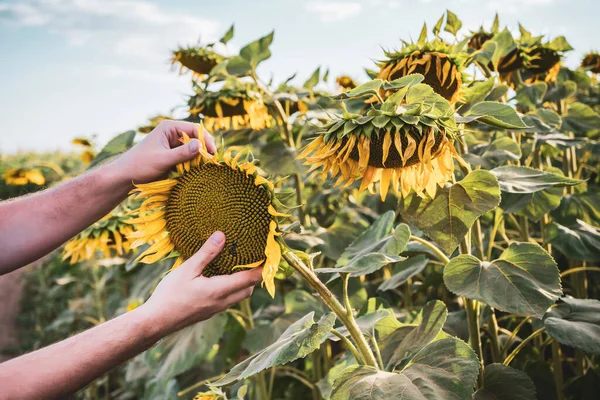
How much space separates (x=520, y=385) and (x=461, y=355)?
0.30m

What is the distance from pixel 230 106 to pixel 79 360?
48.9 inches

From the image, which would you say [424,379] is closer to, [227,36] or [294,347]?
[294,347]

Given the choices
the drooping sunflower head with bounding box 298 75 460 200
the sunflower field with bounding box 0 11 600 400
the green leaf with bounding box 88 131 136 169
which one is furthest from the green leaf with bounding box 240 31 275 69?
the drooping sunflower head with bounding box 298 75 460 200

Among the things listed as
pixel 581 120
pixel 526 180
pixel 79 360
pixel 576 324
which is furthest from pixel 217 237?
pixel 581 120

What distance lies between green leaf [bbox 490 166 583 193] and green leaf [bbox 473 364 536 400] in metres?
0.43

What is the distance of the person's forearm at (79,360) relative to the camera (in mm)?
1084

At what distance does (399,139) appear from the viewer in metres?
1.12

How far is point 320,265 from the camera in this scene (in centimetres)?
220

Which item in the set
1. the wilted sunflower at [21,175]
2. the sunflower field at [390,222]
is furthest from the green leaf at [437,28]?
the wilted sunflower at [21,175]

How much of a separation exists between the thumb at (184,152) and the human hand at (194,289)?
171 millimetres

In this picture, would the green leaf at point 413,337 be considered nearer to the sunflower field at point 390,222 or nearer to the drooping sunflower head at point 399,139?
the sunflower field at point 390,222

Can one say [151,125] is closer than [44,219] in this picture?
No

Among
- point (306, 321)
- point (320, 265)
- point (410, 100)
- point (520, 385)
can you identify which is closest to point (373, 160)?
point (410, 100)

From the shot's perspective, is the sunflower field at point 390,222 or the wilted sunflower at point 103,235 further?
the wilted sunflower at point 103,235
